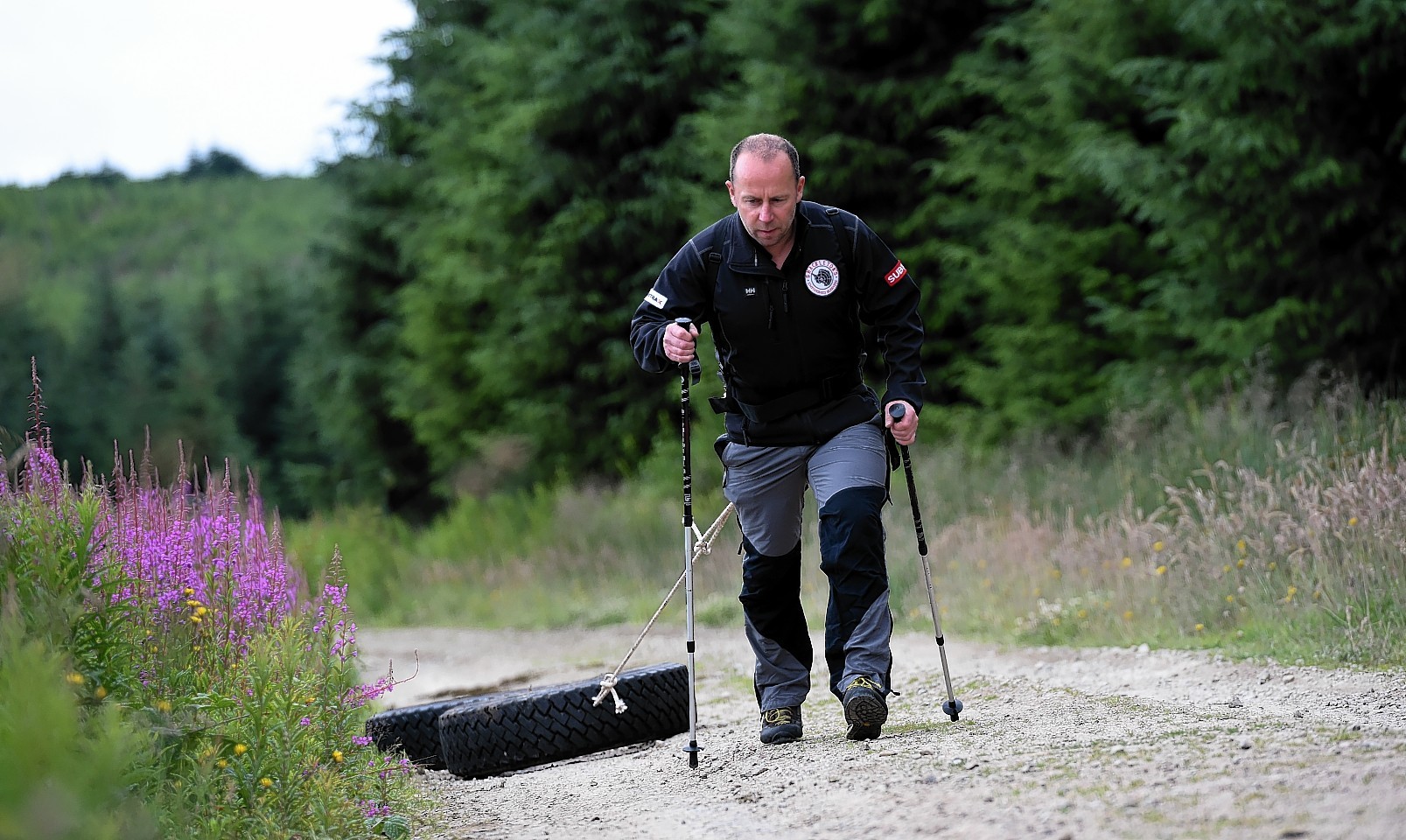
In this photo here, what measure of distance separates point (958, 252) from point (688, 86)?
6591 millimetres

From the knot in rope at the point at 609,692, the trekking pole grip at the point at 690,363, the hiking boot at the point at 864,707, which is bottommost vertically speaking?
the knot in rope at the point at 609,692

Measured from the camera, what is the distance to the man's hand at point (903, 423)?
5605mm

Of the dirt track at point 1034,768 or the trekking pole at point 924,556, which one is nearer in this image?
the dirt track at point 1034,768

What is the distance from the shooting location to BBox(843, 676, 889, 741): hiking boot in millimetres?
5320

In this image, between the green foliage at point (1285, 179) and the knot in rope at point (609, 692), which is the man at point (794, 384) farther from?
the green foliage at point (1285, 179)

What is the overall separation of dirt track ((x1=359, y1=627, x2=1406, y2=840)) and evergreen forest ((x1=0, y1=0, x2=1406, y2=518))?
7.81 ft

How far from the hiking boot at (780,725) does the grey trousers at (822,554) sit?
0.04m

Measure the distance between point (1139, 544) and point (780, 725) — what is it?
4055 mm

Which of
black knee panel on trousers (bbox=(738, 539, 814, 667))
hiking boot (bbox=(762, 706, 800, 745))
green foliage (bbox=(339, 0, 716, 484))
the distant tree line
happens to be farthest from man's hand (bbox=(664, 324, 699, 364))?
green foliage (bbox=(339, 0, 716, 484))

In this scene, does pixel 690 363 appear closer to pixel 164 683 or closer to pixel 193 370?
pixel 164 683

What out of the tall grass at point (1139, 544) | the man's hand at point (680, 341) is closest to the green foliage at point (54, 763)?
the man's hand at point (680, 341)

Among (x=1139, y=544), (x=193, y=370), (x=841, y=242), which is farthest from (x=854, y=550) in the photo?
(x=193, y=370)

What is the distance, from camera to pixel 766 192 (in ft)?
18.1

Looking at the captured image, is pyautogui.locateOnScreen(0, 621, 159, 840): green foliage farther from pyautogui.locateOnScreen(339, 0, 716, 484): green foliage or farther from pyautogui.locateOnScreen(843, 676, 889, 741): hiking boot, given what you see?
pyautogui.locateOnScreen(339, 0, 716, 484): green foliage
